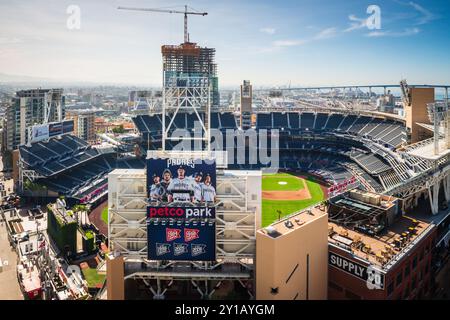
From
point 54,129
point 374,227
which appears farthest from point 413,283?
point 54,129

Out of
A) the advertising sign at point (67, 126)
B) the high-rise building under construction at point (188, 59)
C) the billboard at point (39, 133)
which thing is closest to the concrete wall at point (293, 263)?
the billboard at point (39, 133)

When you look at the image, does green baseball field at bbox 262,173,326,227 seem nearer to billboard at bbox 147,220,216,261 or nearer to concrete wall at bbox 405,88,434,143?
concrete wall at bbox 405,88,434,143

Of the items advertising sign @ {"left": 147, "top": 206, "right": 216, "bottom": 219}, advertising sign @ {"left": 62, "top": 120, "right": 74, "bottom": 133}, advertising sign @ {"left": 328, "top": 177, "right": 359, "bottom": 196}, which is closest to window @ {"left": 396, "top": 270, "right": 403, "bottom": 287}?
advertising sign @ {"left": 147, "top": 206, "right": 216, "bottom": 219}

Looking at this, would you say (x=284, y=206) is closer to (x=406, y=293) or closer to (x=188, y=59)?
(x=406, y=293)

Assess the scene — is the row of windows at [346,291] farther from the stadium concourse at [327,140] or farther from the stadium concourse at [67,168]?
the stadium concourse at [67,168]

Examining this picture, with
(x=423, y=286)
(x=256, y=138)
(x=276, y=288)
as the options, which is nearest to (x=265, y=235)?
(x=276, y=288)

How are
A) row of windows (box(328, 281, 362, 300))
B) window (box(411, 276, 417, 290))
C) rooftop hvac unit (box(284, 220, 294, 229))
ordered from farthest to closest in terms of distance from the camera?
window (box(411, 276, 417, 290))
row of windows (box(328, 281, 362, 300))
rooftop hvac unit (box(284, 220, 294, 229))
